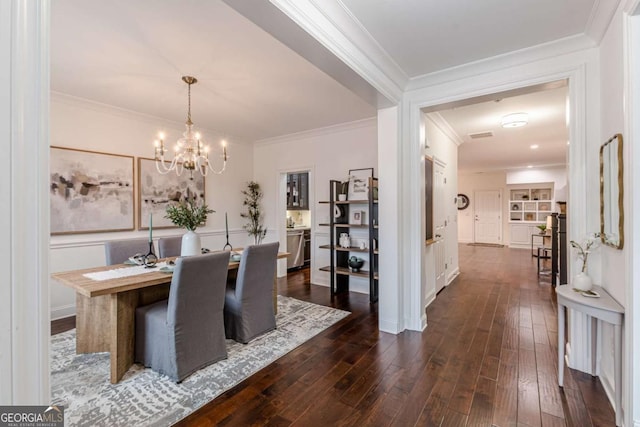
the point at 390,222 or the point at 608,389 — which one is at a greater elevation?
the point at 390,222

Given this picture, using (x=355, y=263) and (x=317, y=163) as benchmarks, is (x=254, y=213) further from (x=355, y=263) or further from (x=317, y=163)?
(x=355, y=263)

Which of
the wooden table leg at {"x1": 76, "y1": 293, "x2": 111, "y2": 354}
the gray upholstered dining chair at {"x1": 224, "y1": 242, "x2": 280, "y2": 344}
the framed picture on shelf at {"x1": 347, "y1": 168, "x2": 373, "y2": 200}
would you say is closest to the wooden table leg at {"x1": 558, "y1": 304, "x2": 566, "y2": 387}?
the gray upholstered dining chair at {"x1": 224, "y1": 242, "x2": 280, "y2": 344}

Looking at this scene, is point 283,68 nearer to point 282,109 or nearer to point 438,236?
point 282,109

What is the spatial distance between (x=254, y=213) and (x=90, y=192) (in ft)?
8.45

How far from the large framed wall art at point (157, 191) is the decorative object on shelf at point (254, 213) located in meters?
1.13

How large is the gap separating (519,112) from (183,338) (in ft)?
15.7

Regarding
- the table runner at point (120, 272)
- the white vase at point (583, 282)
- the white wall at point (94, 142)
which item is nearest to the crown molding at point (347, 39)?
the white vase at point (583, 282)

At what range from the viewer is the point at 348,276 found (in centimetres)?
460

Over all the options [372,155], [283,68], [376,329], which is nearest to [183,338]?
[376,329]

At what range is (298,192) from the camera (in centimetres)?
670

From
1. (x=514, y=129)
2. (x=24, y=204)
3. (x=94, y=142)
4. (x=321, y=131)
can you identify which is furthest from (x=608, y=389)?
(x=94, y=142)

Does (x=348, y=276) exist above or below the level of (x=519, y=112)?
below

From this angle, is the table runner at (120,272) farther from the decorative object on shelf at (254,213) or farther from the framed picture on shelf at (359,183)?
the decorative object on shelf at (254,213)

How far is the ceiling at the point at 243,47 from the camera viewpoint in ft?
6.39
